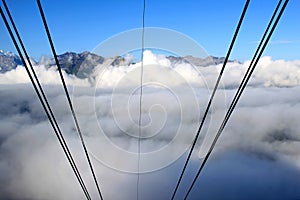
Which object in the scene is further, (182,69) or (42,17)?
(182,69)

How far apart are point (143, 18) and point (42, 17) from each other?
609cm

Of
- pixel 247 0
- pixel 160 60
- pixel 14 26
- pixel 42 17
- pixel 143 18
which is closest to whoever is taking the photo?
pixel 247 0

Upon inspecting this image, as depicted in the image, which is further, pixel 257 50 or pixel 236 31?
pixel 257 50

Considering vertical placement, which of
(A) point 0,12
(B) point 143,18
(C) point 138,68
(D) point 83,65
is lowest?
(A) point 0,12

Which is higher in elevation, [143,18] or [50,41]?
[143,18]

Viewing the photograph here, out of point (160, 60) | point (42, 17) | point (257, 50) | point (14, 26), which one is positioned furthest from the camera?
point (160, 60)

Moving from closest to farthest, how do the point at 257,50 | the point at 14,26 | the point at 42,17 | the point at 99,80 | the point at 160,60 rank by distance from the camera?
the point at 42,17 < the point at 14,26 < the point at 257,50 < the point at 99,80 < the point at 160,60

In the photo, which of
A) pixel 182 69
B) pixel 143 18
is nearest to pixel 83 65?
pixel 143 18

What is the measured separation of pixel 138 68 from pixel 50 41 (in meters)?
9.02

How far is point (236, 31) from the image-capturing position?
15.3 feet

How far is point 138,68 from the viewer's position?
45.6 feet

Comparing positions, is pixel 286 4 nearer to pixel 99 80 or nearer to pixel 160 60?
pixel 99 80

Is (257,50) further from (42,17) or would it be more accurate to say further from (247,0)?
(42,17)

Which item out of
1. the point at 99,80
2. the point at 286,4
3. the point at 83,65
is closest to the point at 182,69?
the point at 99,80
